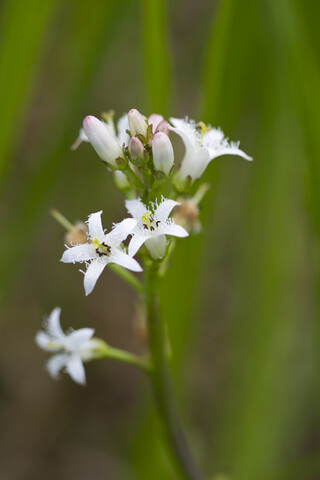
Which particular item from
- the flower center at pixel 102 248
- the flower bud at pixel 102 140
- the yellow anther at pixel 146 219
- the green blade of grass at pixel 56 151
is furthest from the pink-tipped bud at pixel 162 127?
the green blade of grass at pixel 56 151

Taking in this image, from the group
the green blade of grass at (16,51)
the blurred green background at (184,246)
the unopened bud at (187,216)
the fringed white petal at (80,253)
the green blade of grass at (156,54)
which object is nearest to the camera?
the fringed white petal at (80,253)

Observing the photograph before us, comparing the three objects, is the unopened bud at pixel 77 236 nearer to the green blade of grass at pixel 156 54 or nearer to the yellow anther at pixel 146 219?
the yellow anther at pixel 146 219

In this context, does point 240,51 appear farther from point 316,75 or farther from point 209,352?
point 209,352

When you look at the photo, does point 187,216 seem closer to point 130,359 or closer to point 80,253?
point 80,253

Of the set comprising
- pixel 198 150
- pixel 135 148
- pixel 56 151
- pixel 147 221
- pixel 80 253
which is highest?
pixel 56 151

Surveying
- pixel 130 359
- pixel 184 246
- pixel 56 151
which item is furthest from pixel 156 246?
pixel 56 151

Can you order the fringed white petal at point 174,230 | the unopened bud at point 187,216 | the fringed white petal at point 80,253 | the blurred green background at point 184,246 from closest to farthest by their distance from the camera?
the fringed white petal at point 174,230, the fringed white petal at point 80,253, the unopened bud at point 187,216, the blurred green background at point 184,246
